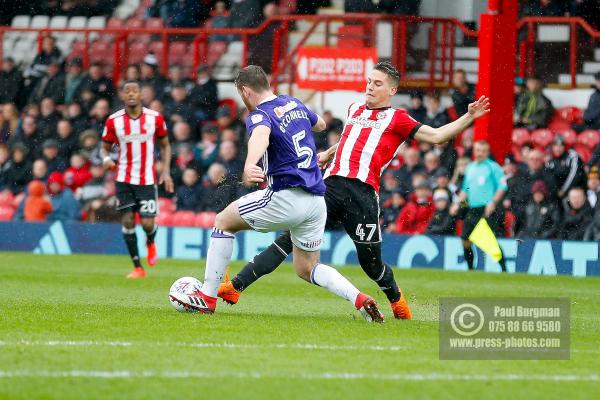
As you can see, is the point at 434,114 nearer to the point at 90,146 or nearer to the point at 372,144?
the point at 90,146

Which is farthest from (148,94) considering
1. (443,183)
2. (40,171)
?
(443,183)

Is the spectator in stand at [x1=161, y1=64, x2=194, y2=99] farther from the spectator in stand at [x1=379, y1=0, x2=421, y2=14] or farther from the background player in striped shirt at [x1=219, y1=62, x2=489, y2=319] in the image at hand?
the background player in striped shirt at [x1=219, y1=62, x2=489, y2=319]

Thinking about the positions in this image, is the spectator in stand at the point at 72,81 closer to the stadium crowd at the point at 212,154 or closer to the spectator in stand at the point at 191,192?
the stadium crowd at the point at 212,154

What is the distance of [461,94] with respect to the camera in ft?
63.1

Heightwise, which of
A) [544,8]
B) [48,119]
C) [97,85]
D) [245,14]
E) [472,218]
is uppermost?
[544,8]

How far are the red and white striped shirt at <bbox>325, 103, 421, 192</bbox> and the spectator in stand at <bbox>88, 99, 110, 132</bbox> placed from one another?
12.6 metres

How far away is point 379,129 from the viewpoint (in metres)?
9.48

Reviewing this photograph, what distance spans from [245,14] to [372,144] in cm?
1379

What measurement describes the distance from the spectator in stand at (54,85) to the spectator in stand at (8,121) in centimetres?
52

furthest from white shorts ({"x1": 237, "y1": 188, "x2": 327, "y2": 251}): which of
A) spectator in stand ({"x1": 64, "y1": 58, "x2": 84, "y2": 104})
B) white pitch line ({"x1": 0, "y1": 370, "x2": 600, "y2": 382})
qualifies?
spectator in stand ({"x1": 64, "y1": 58, "x2": 84, "y2": 104})

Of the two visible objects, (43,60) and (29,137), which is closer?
(29,137)

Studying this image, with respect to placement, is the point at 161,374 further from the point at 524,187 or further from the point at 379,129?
the point at 524,187

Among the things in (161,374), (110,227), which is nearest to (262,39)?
(110,227)

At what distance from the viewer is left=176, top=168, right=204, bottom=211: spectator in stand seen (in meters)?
19.5
